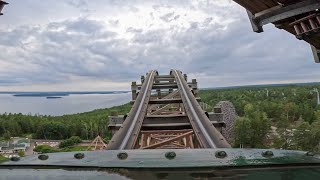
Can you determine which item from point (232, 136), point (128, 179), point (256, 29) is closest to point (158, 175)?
point (128, 179)

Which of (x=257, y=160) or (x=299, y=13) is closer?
(x=257, y=160)

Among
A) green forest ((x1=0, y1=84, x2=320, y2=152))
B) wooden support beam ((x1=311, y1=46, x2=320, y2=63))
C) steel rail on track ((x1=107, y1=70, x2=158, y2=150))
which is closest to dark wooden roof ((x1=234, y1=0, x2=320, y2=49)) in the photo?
wooden support beam ((x1=311, y1=46, x2=320, y2=63))

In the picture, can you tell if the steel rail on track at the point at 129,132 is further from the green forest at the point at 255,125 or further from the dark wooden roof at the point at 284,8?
the green forest at the point at 255,125

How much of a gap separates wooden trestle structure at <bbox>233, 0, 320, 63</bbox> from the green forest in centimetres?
1005

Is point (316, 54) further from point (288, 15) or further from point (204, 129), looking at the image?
point (204, 129)

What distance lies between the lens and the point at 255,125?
54.9 meters

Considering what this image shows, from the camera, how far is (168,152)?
2.62 meters

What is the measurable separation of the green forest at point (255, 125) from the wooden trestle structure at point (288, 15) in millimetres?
10047

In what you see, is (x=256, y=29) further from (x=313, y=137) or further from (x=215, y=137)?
(x=313, y=137)

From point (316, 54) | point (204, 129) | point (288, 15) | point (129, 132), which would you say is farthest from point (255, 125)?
point (288, 15)

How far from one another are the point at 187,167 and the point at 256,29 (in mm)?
3014

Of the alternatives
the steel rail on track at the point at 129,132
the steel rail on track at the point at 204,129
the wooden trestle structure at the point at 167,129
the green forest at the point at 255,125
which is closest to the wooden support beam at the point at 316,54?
the wooden trestle structure at the point at 167,129

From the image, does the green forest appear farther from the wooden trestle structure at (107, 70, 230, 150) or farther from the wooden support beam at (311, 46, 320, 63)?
the wooden support beam at (311, 46, 320, 63)

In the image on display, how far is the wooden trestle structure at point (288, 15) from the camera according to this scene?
13.7 feet
